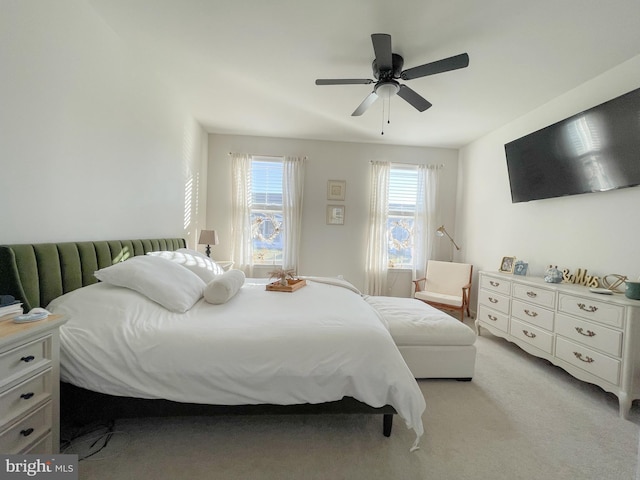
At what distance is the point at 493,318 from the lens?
3.19 meters

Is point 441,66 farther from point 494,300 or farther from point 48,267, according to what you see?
point 48,267

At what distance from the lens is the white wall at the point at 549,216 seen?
234cm

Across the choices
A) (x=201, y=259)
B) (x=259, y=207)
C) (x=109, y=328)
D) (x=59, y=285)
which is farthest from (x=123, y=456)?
(x=259, y=207)

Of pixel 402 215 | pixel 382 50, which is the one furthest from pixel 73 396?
pixel 402 215

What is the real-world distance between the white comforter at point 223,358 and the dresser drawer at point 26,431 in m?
0.18

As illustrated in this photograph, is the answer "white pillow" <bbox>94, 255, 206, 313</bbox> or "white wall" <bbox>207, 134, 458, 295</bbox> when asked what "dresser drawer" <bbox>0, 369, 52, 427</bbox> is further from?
"white wall" <bbox>207, 134, 458, 295</bbox>

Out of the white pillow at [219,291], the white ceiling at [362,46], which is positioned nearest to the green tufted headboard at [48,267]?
the white pillow at [219,291]

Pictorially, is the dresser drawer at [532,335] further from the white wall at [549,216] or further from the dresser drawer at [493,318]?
the white wall at [549,216]

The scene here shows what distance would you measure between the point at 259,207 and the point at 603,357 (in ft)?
14.2

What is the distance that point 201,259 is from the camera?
8.79 ft

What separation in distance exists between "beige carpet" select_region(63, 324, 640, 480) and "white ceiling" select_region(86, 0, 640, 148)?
9.24 feet

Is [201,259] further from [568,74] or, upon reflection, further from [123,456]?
[568,74]

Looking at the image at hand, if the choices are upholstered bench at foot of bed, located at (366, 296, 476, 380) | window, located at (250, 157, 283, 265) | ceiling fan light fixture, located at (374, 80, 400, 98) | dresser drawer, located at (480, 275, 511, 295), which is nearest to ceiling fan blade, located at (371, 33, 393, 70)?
ceiling fan light fixture, located at (374, 80, 400, 98)

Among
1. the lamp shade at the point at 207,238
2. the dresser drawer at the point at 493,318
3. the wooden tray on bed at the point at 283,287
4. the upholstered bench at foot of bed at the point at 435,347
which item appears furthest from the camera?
the lamp shade at the point at 207,238
